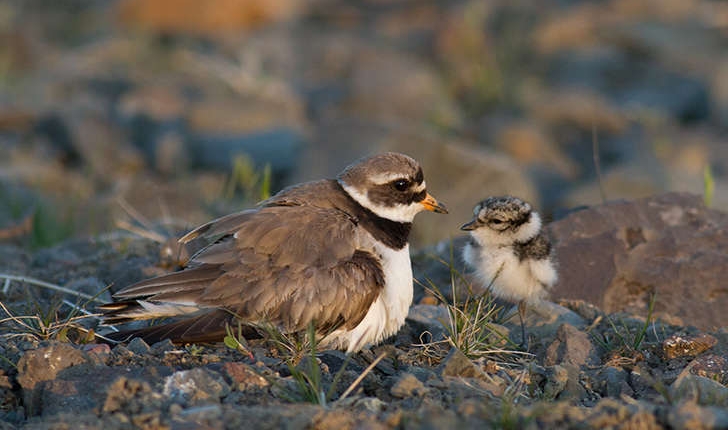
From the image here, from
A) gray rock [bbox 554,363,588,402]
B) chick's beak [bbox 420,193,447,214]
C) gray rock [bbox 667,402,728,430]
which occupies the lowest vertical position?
gray rock [bbox 554,363,588,402]

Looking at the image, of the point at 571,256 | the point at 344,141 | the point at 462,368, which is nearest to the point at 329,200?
the point at 462,368

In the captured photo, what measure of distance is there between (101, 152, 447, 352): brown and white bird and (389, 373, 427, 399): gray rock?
733mm

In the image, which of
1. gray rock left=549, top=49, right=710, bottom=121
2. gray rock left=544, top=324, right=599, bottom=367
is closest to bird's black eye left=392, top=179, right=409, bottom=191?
gray rock left=544, top=324, right=599, bottom=367

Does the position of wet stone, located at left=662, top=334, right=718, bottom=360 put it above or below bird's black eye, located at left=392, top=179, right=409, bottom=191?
below

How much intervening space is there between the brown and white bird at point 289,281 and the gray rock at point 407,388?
73 cm

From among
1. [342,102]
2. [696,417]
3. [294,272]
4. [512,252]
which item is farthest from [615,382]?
[342,102]

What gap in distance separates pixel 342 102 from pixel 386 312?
391 inches

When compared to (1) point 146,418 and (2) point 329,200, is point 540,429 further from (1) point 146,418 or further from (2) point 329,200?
(2) point 329,200

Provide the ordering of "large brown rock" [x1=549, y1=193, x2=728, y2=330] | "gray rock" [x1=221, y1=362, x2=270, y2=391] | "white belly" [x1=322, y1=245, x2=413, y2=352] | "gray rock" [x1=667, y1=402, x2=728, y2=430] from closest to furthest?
"gray rock" [x1=667, y1=402, x2=728, y2=430] < "gray rock" [x1=221, y1=362, x2=270, y2=391] < "white belly" [x1=322, y1=245, x2=413, y2=352] < "large brown rock" [x1=549, y1=193, x2=728, y2=330]

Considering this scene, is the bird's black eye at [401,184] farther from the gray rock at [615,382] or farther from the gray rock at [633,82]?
the gray rock at [633,82]

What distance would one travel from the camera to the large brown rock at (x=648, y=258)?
594cm

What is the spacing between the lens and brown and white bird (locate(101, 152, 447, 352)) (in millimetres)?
A: 4641

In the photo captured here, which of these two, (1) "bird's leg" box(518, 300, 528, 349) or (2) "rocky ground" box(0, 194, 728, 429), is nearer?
(2) "rocky ground" box(0, 194, 728, 429)

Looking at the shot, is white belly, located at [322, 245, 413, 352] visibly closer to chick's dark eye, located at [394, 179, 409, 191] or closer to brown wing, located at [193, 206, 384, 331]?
brown wing, located at [193, 206, 384, 331]
